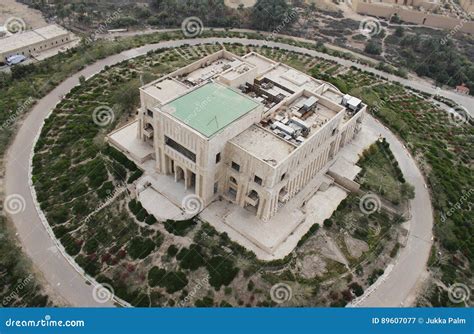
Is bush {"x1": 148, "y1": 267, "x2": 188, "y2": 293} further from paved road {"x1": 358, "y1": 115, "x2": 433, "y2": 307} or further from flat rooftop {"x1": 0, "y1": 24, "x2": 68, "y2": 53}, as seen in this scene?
flat rooftop {"x1": 0, "y1": 24, "x2": 68, "y2": 53}

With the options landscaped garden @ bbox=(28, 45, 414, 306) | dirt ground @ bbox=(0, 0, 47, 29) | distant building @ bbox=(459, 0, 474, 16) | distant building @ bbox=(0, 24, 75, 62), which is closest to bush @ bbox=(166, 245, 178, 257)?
landscaped garden @ bbox=(28, 45, 414, 306)

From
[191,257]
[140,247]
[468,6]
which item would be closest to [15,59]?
[140,247]

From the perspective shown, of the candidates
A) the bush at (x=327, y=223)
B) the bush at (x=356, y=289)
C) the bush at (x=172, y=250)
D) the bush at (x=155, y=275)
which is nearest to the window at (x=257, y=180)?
the bush at (x=327, y=223)

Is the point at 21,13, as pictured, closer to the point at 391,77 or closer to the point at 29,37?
the point at 29,37

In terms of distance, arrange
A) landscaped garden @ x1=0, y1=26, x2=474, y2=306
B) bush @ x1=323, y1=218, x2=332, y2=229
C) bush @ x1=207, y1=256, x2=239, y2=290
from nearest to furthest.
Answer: bush @ x1=207, y1=256, x2=239, y2=290
landscaped garden @ x1=0, y1=26, x2=474, y2=306
bush @ x1=323, y1=218, x2=332, y2=229

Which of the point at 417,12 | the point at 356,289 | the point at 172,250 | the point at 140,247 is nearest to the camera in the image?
the point at 356,289

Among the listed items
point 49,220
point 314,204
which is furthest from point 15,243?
point 314,204

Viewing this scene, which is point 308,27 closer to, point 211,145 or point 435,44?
point 435,44
